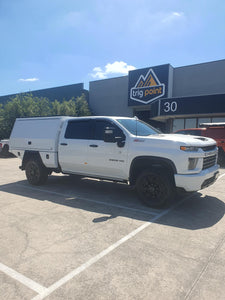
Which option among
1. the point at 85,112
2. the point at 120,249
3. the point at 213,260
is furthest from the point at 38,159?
the point at 85,112

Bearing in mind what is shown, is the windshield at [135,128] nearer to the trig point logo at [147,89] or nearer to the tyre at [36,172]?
the tyre at [36,172]

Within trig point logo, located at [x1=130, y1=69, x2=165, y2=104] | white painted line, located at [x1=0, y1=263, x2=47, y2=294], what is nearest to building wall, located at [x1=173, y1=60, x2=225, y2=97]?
trig point logo, located at [x1=130, y1=69, x2=165, y2=104]

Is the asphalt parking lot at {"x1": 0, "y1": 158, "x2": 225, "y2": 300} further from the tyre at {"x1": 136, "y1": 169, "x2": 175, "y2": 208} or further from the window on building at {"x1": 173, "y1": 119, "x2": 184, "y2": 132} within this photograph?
the window on building at {"x1": 173, "y1": 119, "x2": 184, "y2": 132}

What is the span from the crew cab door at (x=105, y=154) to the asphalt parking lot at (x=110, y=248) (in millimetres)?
693

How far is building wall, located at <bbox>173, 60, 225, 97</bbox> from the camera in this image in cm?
2081

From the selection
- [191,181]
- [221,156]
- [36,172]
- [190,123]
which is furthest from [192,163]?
[190,123]

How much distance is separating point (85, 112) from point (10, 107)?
8409 mm

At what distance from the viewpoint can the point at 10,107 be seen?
2230 cm

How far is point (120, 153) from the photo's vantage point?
5.33 meters

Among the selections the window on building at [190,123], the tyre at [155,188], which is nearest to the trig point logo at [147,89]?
the window on building at [190,123]

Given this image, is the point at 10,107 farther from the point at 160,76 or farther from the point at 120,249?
the point at 120,249

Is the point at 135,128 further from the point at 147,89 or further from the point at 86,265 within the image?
the point at 147,89

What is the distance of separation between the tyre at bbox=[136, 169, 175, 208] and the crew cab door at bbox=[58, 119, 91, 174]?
5.69 ft

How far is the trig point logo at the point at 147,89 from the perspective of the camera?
22969mm
